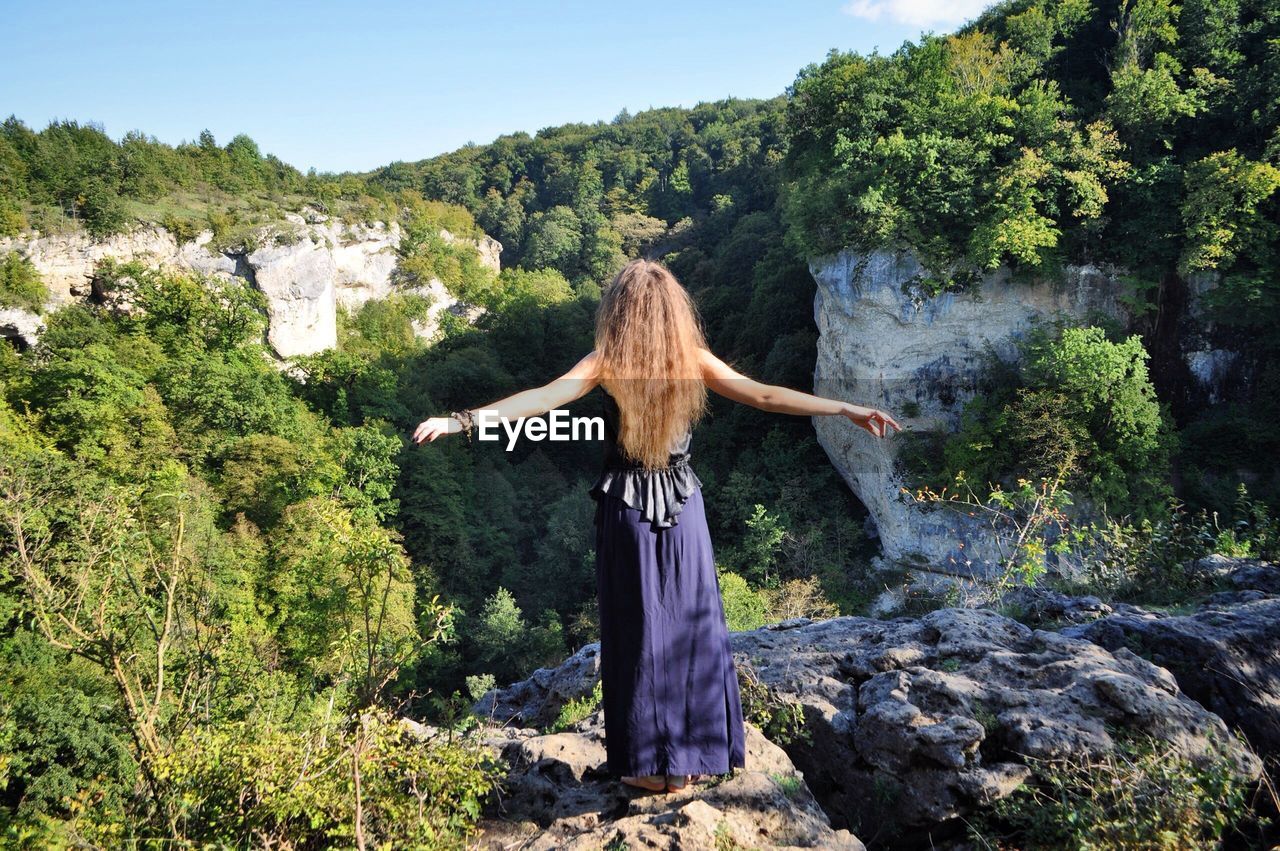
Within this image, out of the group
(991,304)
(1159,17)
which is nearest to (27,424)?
(991,304)

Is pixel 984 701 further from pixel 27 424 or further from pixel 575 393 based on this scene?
pixel 27 424

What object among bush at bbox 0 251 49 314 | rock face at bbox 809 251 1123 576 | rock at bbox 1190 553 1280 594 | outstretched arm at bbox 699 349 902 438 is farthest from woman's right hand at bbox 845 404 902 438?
bush at bbox 0 251 49 314

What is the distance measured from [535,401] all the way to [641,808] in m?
1.43

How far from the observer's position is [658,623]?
7.80 feet

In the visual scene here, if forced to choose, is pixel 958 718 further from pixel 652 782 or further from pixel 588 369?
pixel 588 369

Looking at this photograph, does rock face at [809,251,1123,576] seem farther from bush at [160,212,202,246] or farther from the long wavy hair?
bush at [160,212,202,246]

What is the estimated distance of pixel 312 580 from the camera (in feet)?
53.6

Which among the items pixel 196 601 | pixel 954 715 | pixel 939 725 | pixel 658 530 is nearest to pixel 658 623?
pixel 658 530

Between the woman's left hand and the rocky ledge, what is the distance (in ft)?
4.35

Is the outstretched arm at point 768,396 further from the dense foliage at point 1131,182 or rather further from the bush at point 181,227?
the bush at point 181,227

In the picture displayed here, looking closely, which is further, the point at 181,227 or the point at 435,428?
the point at 181,227

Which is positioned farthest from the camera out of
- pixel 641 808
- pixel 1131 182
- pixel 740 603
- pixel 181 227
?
pixel 181 227

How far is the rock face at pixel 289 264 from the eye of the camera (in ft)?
77.3

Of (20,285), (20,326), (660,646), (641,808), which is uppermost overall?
(20,285)
